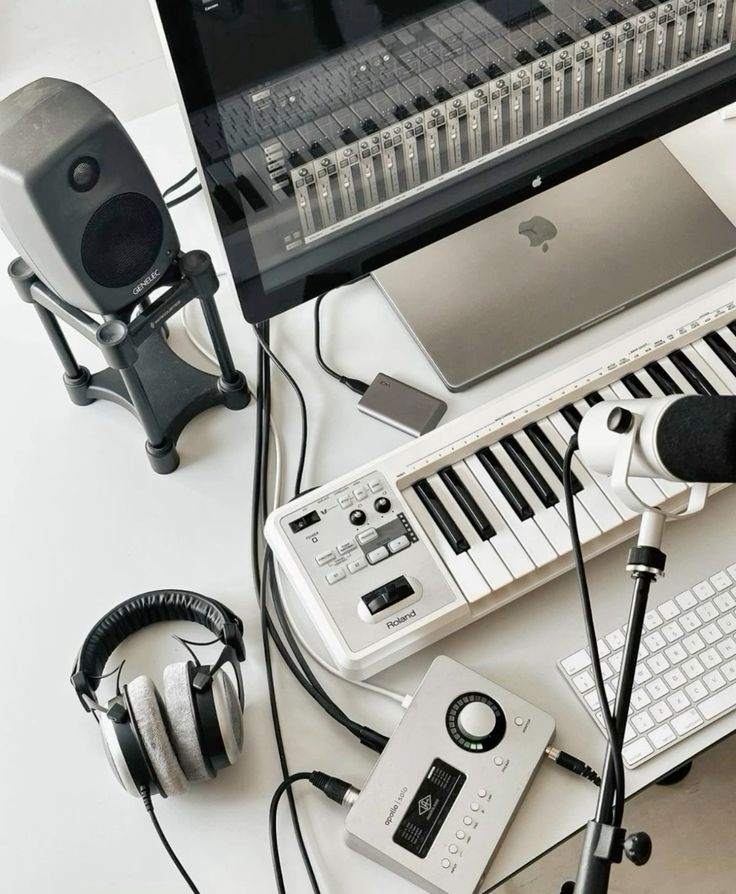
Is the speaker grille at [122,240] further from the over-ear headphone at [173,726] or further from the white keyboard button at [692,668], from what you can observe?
the white keyboard button at [692,668]

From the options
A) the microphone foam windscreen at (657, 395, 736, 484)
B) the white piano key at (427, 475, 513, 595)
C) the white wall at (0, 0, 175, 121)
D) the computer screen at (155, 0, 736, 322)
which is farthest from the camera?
the white wall at (0, 0, 175, 121)

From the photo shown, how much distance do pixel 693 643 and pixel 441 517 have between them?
233 millimetres

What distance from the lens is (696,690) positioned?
833mm

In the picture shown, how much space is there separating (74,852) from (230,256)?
0.50m

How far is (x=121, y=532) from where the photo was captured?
38.3 inches

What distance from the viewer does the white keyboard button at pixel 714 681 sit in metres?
0.83

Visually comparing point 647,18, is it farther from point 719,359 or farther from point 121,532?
point 121,532

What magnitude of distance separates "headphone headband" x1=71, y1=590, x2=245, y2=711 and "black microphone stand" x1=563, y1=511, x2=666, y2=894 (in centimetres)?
35

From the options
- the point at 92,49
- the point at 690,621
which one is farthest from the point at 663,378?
the point at 92,49

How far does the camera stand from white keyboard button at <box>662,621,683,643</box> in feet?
2.82

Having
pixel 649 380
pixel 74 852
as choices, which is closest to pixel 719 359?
pixel 649 380

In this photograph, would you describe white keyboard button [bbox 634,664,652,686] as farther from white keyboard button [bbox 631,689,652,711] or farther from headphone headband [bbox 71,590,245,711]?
headphone headband [bbox 71,590,245,711]

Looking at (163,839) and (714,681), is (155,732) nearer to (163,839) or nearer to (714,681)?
(163,839)

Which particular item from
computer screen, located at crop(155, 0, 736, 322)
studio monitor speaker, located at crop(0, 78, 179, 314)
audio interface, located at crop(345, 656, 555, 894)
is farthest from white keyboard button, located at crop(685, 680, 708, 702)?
studio monitor speaker, located at crop(0, 78, 179, 314)
